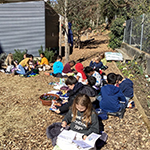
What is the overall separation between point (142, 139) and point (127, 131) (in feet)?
1.37

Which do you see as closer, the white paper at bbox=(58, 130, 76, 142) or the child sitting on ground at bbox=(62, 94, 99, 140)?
the white paper at bbox=(58, 130, 76, 142)

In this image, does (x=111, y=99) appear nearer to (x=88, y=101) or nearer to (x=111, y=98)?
(x=111, y=98)

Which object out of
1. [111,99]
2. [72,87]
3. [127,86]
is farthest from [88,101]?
[127,86]

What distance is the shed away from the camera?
42.2ft

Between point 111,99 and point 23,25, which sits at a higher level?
point 23,25

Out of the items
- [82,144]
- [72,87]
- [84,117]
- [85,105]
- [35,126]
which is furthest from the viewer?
[72,87]

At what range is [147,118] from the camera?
183 inches

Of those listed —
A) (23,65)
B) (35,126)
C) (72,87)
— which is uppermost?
(72,87)

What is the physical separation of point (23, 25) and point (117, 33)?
7.45 metres

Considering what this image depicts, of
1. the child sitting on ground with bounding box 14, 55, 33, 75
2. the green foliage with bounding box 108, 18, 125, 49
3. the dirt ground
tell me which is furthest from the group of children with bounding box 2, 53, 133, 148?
the green foliage with bounding box 108, 18, 125, 49

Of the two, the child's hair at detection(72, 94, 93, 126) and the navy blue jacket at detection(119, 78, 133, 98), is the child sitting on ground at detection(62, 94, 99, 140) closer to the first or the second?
the child's hair at detection(72, 94, 93, 126)

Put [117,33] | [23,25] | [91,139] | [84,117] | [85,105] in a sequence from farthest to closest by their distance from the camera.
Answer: [117,33] → [23,25] → [84,117] → [85,105] → [91,139]

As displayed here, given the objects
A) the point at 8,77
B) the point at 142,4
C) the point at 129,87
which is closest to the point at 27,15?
the point at 8,77

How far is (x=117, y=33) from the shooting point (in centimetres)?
1534
